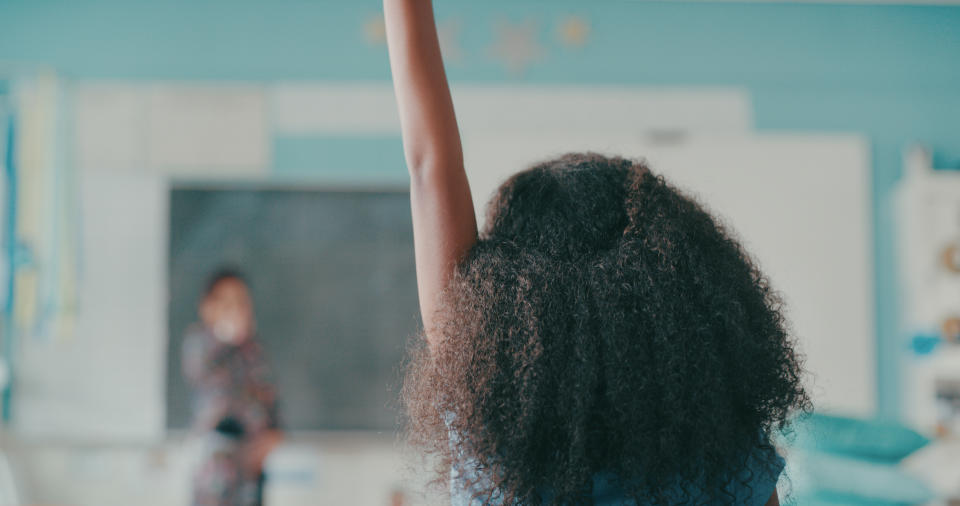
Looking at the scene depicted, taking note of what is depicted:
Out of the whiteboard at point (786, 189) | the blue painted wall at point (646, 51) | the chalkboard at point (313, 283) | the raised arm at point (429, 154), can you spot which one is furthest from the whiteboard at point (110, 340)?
the raised arm at point (429, 154)

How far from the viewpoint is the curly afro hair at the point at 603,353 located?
62 cm

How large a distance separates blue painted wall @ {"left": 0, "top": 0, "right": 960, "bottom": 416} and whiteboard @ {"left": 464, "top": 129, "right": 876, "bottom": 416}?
11 centimetres

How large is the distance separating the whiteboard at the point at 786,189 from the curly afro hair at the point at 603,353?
2581 mm

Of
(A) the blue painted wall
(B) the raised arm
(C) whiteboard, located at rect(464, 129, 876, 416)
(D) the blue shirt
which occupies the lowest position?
(D) the blue shirt

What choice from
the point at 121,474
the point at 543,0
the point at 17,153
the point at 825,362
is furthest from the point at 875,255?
the point at 17,153

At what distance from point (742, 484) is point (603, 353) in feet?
0.54

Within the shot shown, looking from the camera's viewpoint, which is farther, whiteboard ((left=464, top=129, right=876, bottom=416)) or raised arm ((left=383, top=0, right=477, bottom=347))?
whiteboard ((left=464, top=129, right=876, bottom=416))

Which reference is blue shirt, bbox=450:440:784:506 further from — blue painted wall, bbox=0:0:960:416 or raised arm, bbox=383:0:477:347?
blue painted wall, bbox=0:0:960:416

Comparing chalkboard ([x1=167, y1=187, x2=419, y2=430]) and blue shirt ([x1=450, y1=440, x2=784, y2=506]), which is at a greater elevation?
chalkboard ([x1=167, y1=187, x2=419, y2=430])

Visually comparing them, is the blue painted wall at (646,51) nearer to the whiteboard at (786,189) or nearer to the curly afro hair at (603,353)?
the whiteboard at (786,189)

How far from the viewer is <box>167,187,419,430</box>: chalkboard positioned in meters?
3.18

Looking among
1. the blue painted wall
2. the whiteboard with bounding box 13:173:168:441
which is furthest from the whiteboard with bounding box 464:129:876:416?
the whiteboard with bounding box 13:173:168:441

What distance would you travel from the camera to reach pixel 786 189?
3264 millimetres

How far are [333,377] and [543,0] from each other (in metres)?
1.84
